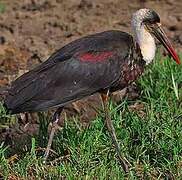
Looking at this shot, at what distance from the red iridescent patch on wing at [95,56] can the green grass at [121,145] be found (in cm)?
54

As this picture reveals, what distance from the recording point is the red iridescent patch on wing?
207 inches

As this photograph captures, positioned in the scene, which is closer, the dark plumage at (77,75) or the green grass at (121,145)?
the green grass at (121,145)

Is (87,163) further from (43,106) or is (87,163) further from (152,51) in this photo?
(152,51)

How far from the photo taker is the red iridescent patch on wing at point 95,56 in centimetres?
525

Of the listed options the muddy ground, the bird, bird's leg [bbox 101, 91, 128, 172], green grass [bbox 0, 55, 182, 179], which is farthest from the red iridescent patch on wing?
the muddy ground

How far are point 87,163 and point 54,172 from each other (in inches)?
10.8

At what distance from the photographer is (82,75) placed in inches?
206

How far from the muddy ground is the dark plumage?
154 centimetres

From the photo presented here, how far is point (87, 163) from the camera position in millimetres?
5059

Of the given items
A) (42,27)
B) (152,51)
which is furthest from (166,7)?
(152,51)

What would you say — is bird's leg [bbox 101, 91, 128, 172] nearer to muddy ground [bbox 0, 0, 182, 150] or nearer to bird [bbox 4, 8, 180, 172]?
bird [bbox 4, 8, 180, 172]

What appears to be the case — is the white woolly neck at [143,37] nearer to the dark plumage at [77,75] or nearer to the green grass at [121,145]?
the dark plumage at [77,75]

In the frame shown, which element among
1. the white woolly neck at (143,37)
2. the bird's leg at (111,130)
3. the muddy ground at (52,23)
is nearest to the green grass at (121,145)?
the bird's leg at (111,130)

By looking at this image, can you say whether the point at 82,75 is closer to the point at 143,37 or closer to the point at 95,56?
the point at 95,56
